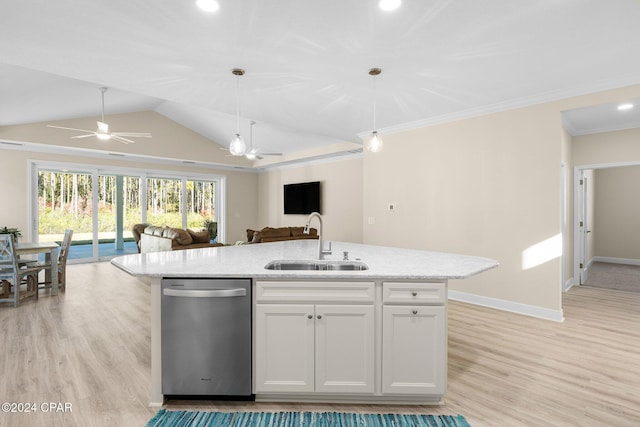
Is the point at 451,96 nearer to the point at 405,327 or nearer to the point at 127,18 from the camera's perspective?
the point at 405,327

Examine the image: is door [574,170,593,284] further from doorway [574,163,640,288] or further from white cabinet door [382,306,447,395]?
white cabinet door [382,306,447,395]

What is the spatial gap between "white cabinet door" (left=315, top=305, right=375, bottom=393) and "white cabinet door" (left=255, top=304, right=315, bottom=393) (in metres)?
0.06

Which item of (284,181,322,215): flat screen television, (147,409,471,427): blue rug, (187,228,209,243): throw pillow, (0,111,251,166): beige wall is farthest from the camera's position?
(284,181,322,215): flat screen television

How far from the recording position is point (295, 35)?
7.98 feet

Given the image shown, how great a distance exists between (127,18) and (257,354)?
95.6 inches

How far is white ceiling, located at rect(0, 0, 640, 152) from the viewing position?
84.1 inches

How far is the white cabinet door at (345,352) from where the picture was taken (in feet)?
6.56

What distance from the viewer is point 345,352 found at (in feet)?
6.58

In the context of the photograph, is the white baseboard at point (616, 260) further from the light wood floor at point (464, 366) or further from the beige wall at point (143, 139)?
the beige wall at point (143, 139)

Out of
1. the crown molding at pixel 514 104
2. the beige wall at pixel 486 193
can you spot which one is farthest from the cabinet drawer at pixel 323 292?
the crown molding at pixel 514 104

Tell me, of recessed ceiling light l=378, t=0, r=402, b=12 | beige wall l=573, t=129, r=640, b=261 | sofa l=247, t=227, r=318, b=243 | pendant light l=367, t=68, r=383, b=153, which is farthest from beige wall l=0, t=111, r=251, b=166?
beige wall l=573, t=129, r=640, b=261

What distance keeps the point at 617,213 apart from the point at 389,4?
322 inches

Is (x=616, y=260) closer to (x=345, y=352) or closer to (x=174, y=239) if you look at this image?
(x=345, y=352)

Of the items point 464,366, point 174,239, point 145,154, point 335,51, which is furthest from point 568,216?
point 145,154
